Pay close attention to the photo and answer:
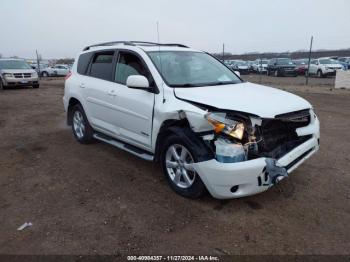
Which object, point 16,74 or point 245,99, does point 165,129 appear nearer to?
point 245,99

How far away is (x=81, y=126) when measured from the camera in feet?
21.5

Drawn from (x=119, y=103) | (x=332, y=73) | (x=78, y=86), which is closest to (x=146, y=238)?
(x=119, y=103)

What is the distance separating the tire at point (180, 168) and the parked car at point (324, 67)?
23.8m

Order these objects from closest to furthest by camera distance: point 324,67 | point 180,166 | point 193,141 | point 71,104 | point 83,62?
point 193,141 → point 180,166 → point 83,62 → point 71,104 → point 324,67

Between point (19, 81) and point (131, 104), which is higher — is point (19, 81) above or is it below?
below

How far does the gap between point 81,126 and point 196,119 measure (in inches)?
134

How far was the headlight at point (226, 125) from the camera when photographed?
3.64 m

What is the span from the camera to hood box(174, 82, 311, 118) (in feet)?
12.3

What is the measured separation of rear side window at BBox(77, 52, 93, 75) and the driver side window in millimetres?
1142

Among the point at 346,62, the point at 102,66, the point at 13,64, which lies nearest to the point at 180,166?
the point at 102,66

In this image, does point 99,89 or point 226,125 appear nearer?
point 226,125

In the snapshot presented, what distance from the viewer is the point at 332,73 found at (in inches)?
984

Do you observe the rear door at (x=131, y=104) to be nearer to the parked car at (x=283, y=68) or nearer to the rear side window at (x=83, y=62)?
the rear side window at (x=83, y=62)

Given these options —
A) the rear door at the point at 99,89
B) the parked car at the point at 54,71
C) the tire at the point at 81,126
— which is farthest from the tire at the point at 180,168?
the parked car at the point at 54,71
